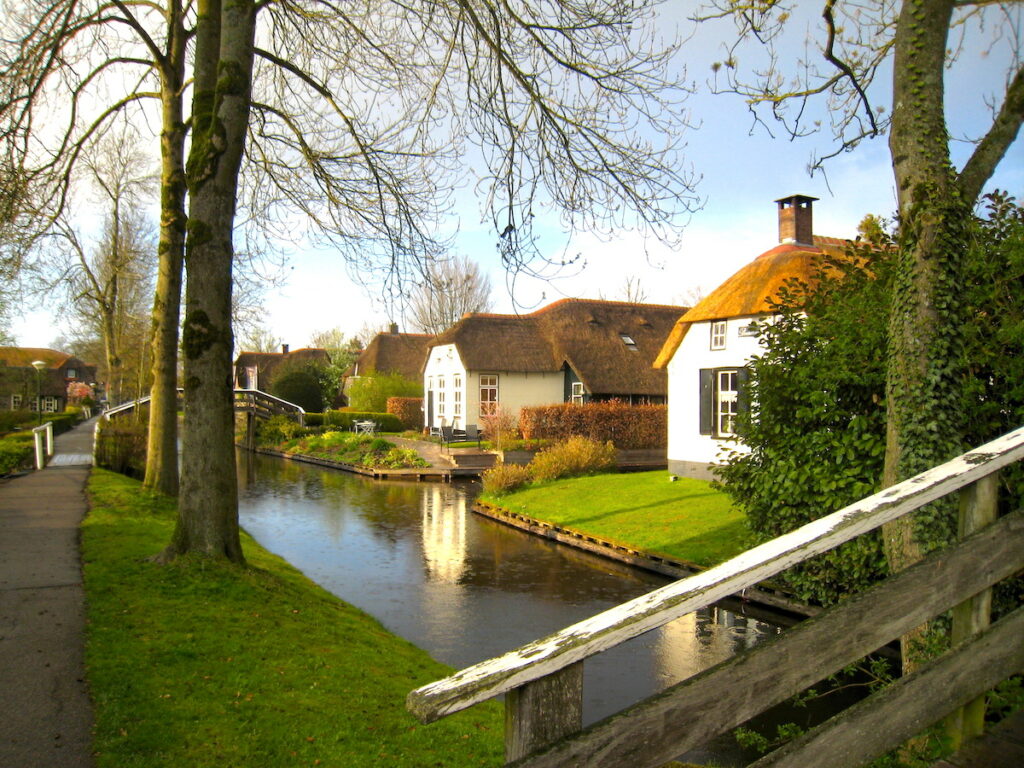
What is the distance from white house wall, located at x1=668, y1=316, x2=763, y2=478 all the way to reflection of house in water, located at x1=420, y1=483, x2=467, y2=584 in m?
6.23

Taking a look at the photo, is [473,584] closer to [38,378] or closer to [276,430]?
[276,430]

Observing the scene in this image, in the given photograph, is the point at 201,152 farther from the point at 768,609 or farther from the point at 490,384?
the point at 490,384

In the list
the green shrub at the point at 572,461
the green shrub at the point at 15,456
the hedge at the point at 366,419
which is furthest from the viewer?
the hedge at the point at 366,419

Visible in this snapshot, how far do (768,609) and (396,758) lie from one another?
298 inches

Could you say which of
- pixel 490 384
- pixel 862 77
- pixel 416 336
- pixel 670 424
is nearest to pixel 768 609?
pixel 862 77

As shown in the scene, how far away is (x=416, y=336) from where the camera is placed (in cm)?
5728

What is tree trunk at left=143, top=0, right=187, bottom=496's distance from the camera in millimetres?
14109

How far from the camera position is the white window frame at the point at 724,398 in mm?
20984

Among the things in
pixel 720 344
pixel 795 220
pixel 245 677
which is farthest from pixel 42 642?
pixel 795 220

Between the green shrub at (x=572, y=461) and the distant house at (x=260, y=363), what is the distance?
1876 inches

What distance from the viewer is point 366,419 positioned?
44.4 metres

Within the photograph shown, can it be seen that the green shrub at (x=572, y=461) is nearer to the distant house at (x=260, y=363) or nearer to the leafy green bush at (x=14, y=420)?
the leafy green bush at (x=14, y=420)

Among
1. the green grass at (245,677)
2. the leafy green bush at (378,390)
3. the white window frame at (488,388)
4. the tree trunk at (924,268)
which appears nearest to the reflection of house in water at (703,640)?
the green grass at (245,677)

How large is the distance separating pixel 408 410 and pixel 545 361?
1137 cm
